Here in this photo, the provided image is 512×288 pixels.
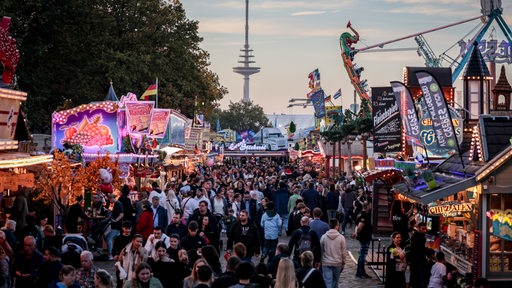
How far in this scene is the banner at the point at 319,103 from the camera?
227ft

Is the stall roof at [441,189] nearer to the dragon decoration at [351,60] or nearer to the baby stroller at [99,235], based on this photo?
the baby stroller at [99,235]

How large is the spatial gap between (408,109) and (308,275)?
12586mm

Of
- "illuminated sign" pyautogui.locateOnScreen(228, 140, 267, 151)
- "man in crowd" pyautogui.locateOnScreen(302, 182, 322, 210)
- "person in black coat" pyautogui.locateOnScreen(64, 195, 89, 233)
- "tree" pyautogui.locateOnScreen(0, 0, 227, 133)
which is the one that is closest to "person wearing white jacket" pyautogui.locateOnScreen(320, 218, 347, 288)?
"person in black coat" pyautogui.locateOnScreen(64, 195, 89, 233)

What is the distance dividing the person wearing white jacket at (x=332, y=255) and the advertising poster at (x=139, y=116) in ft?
62.1

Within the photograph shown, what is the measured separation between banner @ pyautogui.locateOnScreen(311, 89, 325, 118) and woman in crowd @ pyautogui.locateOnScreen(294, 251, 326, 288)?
181 feet

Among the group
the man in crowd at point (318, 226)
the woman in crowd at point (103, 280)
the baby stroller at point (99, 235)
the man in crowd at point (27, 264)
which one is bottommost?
the baby stroller at point (99, 235)

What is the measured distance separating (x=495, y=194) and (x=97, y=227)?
10.6 meters

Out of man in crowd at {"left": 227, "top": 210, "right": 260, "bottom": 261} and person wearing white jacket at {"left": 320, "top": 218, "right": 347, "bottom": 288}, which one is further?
man in crowd at {"left": 227, "top": 210, "right": 260, "bottom": 261}

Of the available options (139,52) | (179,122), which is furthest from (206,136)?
(179,122)

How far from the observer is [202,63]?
65.8m

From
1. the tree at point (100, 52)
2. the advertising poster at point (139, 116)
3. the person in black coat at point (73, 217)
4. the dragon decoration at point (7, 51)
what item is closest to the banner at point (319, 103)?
A: the tree at point (100, 52)

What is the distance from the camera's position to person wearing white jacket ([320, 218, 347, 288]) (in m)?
17.4

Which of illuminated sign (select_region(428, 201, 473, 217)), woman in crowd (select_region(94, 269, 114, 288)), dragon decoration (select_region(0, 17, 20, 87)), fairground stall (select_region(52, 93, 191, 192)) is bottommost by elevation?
woman in crowd (select_region(94, 269, 114, 288))

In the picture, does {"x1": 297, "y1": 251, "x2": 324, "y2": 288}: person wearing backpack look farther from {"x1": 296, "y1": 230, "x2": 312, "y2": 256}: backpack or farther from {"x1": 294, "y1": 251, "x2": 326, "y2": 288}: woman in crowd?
{"x1": 296, "y1": 230, "x2": 312, "y2": 256}: backpack
